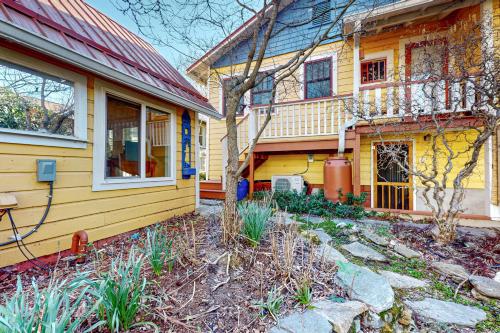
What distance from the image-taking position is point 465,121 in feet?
16.0

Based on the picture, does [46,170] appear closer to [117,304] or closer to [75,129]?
[75,129]

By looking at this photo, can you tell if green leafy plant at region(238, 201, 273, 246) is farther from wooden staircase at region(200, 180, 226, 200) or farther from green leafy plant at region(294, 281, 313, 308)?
wooden staircase at region(200, 180, 226, 200)

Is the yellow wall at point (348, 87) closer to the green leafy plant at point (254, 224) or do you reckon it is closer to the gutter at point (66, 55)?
the gutter at point (66, 55)

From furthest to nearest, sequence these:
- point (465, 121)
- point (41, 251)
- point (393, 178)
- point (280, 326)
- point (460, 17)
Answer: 1. point (393, 178)
2. point (460, 17)
3. point (465, 121)
4. point (41, 251)
5. point (280, 326)

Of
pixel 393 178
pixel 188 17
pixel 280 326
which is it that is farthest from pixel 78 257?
pixel 393 178

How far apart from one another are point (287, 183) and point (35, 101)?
5230mm

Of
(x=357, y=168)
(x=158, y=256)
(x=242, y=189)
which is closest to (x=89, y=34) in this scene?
(x=158, y=256)

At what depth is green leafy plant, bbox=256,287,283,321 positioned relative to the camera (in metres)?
1.77

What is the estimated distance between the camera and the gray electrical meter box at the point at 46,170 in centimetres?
265

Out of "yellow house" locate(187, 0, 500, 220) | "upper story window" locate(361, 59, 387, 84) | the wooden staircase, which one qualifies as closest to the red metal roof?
"yellow house" locate(187, 0, 500, 220)

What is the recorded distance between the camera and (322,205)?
5352mm

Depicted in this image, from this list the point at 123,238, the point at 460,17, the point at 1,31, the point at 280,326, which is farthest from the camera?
the point at 460,17

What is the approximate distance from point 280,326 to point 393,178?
18.9 feet

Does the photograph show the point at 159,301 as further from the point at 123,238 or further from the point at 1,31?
the point at 1,31
